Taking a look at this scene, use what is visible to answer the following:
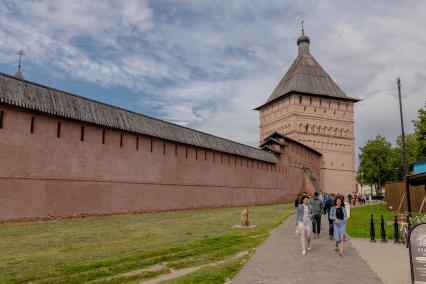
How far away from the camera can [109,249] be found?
1040cm

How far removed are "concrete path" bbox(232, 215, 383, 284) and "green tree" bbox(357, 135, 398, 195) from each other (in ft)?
178

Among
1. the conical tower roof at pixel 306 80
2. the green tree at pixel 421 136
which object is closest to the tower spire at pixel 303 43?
the conical tower roof at pixel 306 80

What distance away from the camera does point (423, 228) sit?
6527 mm

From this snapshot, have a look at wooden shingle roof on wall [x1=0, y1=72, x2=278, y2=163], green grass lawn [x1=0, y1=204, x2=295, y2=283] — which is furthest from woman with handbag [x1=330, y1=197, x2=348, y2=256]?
wooden shingle roof on wall [x1=0, y1=72, x2=278, y2=163]

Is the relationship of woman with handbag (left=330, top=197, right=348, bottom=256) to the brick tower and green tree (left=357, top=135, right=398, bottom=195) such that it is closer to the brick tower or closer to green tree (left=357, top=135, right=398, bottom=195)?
the brick tower

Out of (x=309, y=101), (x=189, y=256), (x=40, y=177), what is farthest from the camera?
(x=309, y=101)

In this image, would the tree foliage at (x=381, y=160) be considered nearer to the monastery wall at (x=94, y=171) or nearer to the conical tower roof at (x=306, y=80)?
the conical tower roof at (x=306, y=80)

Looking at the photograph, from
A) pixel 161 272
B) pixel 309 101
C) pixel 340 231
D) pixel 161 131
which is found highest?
pixel 309 101

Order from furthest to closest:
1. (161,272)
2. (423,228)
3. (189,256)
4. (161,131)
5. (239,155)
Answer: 1. (239,155)
2. (161,131)
3. (189,256)
4. (161,272)
5. (423,228)

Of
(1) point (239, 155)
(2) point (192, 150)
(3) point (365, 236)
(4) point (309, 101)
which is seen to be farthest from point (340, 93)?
(3) point (365, 236)

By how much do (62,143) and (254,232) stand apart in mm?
10847

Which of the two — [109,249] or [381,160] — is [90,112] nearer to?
[109,249]

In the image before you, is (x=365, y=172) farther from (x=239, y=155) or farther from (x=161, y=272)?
(x=161, y=272)

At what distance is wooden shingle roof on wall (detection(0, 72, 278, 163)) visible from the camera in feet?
58.0
